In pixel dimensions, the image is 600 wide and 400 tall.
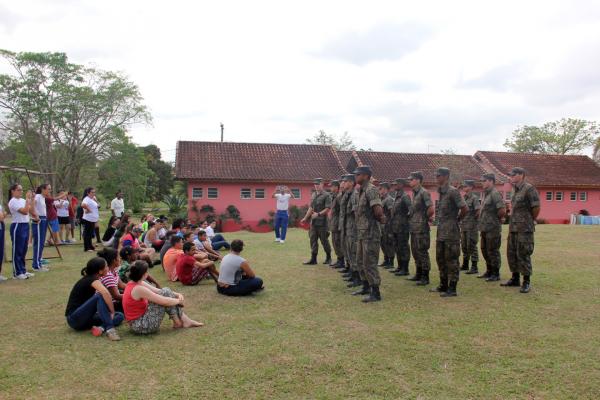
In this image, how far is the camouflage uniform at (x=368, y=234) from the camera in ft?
22.7

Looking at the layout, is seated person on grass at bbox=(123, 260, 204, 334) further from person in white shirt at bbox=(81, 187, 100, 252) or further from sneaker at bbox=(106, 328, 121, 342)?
person in white shirt at bbox=(81, 187, 100, 252)

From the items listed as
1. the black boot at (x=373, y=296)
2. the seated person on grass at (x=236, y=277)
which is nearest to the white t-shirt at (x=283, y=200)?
the seated person on grass at (x=236, y=277)

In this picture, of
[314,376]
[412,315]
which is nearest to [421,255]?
[412,315]

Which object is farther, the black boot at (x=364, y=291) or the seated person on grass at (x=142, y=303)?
the black boot at (x=364, y=291)

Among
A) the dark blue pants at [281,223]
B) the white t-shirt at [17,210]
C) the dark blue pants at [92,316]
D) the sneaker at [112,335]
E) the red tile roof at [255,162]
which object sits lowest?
the sneaker at [112,335]

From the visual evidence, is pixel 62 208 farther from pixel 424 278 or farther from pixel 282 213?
pixel 424 278

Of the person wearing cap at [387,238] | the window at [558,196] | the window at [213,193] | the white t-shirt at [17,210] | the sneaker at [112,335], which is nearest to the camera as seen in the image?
the sneaker at [112,335]

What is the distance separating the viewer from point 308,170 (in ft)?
90.2

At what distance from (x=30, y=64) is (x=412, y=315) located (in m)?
30.0

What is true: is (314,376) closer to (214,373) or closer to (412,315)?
(214,373)

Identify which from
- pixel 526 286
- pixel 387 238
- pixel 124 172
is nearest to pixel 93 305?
pixel 387 238

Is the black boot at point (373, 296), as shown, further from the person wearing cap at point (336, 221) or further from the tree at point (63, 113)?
the tree at point (63, 113)

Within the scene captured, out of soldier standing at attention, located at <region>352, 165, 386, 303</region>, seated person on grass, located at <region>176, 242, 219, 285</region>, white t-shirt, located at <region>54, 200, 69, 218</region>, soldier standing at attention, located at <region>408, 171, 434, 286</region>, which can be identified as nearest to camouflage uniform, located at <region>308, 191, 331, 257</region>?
soldier standing at attention, located at <region>408, 171, 434, 286</region>

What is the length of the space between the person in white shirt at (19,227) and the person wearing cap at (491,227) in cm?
882
